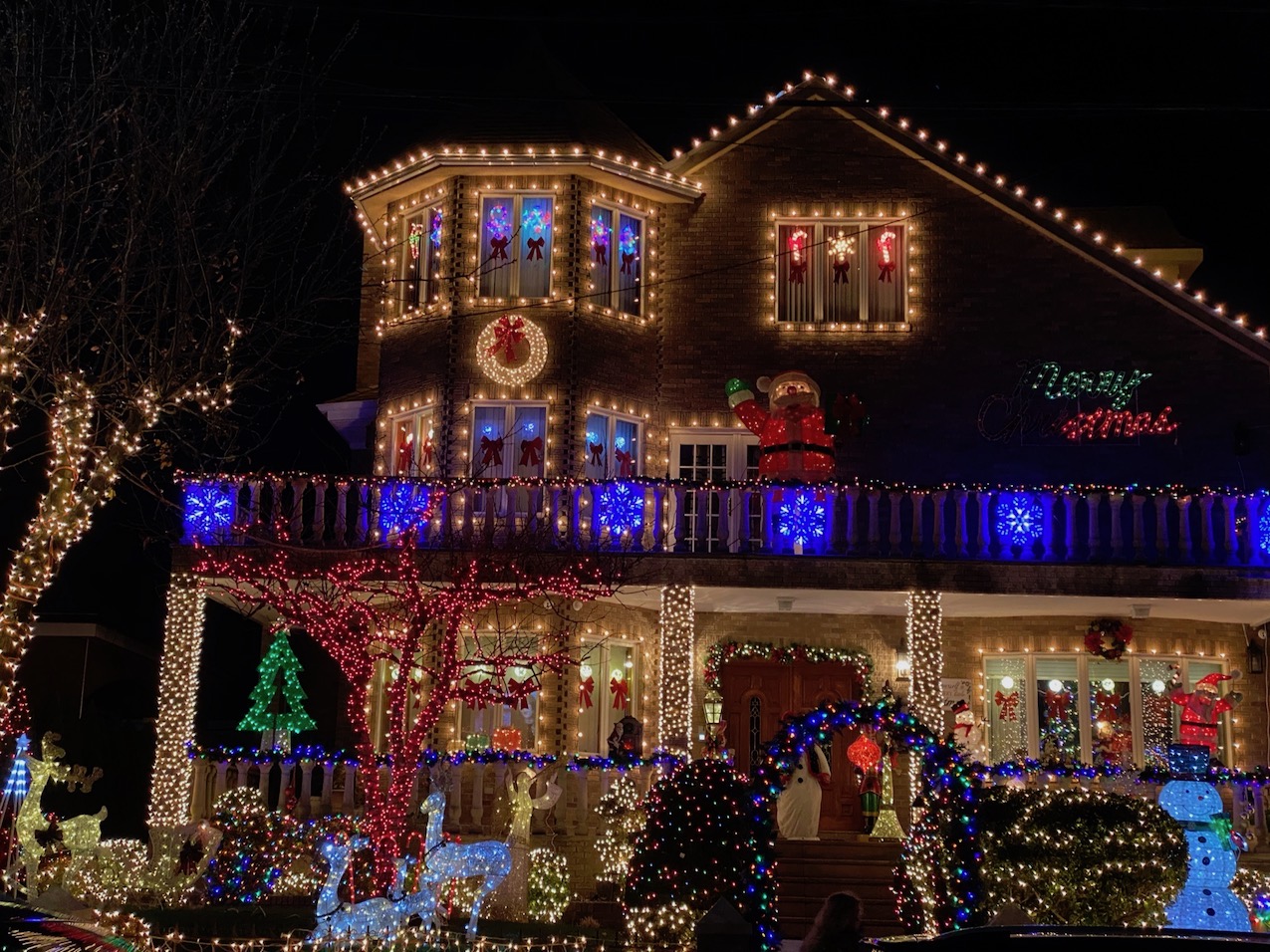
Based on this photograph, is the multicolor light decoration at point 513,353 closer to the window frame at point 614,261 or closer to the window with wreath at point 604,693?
the window frame at point 614,261

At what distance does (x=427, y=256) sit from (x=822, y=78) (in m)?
6.65

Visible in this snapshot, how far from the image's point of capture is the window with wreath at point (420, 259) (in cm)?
2056

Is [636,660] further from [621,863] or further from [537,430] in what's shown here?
[621,863]

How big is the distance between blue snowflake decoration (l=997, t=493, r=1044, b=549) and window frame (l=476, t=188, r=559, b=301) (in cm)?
718

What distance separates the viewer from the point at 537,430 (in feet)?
64.6

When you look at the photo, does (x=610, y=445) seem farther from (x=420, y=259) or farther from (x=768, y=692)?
(x=768, y=692)

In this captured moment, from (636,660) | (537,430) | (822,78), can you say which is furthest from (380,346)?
(822,78)

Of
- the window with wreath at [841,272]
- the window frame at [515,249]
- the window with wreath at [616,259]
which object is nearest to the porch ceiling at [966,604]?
the window with wreath at [841,272]

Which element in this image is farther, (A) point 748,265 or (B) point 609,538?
(A) point 748,265

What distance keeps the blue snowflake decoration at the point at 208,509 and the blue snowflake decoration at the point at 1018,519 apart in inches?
384

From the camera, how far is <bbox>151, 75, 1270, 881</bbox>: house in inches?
691

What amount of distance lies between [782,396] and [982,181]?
16.2ft

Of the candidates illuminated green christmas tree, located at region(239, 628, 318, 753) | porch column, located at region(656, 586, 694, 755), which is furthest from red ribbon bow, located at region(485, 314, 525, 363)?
illuminated green christmas tree, located at region(239, 628, 318, 753)

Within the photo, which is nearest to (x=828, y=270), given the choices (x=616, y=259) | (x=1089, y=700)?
(x=616, y=259)
